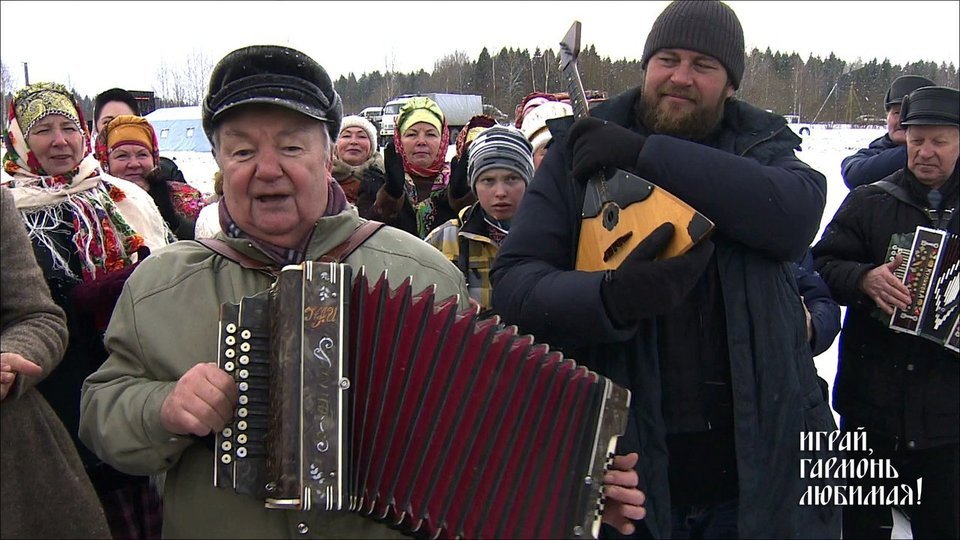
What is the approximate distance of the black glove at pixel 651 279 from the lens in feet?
5.33

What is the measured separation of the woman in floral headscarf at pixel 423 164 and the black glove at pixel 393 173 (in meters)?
0.10

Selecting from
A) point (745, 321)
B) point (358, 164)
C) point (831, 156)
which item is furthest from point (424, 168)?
point (831, 156)

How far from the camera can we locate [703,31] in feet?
6.12

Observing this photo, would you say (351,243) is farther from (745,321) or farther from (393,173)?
(393,173)

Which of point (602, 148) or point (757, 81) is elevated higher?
point (757, 81)

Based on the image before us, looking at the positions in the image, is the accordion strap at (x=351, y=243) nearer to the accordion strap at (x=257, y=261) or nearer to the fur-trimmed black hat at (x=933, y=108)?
the accordion strap at (x=257, y=261)

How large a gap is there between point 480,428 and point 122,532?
69.2 inches

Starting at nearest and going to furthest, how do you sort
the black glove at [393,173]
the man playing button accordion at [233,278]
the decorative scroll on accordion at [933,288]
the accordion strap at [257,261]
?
the man playing button accordion at [233,278]
the accordion strap at [257,261]
the decorative scroll on accordion at [933,288]
the black glove at [393,173]

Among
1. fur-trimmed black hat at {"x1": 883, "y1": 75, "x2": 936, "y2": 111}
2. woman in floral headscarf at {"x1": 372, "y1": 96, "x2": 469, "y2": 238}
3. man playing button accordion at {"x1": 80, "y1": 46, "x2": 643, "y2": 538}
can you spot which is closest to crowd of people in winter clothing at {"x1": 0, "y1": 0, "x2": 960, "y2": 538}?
man playing button accordion at {"x1": 80, "y1": 46, "x2": 643, "y2": 538}

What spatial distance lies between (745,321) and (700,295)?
0.14 meters

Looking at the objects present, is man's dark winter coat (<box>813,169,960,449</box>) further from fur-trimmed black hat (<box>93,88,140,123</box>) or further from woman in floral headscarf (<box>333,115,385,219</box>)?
fur-trimmed black hat (<box>93,88,140,123</box>)

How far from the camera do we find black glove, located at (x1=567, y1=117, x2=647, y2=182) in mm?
1777

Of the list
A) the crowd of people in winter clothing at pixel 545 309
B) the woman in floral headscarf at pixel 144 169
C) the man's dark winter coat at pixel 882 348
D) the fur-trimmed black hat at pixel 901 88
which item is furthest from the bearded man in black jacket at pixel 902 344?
the woman in floral headscarf at pixel 144 169

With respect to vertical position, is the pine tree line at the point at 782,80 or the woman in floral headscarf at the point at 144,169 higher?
the pine tree line at the point at 782,80
